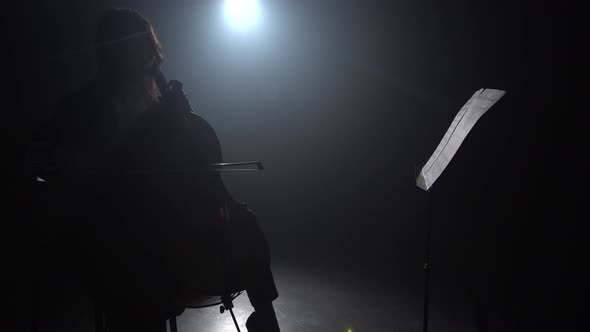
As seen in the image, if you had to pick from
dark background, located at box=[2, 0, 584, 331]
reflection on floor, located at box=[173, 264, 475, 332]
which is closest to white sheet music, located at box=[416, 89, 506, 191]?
reflection on floor, located at box=[173, 264, 475, 332]

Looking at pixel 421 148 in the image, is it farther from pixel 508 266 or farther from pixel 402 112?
pixel 508 266

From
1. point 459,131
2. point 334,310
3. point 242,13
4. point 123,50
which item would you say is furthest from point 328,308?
point 242,13

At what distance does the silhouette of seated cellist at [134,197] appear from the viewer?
36.6 inches

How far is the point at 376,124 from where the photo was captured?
3986mm

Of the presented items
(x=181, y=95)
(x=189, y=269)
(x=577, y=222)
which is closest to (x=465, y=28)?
(x=577, y=222)

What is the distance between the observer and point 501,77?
11.0 ft

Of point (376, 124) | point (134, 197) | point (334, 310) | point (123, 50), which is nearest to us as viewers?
point (134, 197)

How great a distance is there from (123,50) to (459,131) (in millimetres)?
947

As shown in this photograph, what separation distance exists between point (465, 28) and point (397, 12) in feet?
2.20

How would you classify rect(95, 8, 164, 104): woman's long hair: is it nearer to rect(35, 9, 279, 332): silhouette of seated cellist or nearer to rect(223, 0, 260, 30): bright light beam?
rect(35, 9, 279, 332): silhouette of seated cellist

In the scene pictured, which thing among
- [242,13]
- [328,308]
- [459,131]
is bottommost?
[328,308]

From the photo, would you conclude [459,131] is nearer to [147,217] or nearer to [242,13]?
[147,217]

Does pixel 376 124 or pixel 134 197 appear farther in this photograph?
pixel 376 124

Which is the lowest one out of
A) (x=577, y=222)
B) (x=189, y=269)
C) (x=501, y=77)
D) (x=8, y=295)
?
(x=8, y=295)
